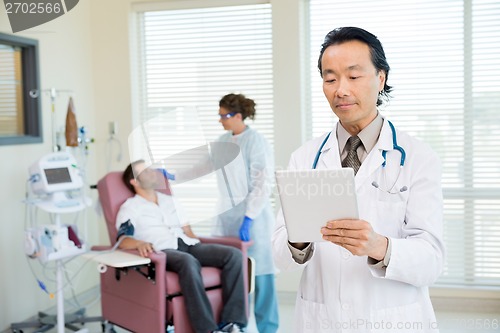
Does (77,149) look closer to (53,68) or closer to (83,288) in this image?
(53,68)

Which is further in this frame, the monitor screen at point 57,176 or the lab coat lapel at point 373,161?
the monitor screen at point 57,176

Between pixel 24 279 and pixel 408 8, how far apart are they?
3.09m

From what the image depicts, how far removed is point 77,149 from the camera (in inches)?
169

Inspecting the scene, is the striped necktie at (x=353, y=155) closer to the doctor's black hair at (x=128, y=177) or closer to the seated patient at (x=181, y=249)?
the seated patient at (x=181, y=249)

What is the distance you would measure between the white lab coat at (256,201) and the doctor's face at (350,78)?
2.01 m

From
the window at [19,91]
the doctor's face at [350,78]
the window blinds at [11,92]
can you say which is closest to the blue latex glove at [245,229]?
the window at [19,91]

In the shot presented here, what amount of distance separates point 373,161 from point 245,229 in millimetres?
2131

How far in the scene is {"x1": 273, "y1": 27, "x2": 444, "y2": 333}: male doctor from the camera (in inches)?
53.9

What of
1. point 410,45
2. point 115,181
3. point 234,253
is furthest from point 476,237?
point 115,181

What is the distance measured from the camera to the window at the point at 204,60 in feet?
14.4

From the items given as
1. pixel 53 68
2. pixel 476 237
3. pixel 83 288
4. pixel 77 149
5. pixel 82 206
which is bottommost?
pixel 83 288

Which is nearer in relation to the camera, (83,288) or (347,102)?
(347,102)

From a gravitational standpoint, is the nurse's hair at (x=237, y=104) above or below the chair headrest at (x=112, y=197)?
above

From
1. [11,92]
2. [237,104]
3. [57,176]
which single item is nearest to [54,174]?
[57,176]
